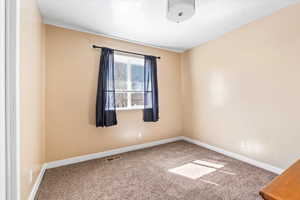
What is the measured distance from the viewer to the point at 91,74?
2.59 m

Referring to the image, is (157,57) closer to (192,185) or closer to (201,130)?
(201,130)

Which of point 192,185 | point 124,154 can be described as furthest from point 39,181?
point 192,185

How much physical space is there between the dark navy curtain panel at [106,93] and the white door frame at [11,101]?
5.20ft

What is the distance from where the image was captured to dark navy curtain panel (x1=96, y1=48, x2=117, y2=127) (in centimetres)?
256

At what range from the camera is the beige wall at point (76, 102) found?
227 cm

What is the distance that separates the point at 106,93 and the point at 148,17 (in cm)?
154

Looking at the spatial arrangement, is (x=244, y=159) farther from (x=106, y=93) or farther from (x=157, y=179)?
(x=106, y=93)

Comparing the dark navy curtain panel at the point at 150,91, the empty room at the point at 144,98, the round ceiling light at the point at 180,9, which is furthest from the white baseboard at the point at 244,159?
the round ceiling light at the point at 180,9

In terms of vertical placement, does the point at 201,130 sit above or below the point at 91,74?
below

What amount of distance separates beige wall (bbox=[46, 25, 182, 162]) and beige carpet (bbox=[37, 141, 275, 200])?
0.35m

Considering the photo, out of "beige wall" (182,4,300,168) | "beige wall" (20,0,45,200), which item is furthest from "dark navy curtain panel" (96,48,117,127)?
"beige wall" (182,4,300,168)

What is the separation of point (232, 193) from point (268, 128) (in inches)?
47.0

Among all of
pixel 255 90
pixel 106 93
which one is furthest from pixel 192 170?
pixel 106 93
